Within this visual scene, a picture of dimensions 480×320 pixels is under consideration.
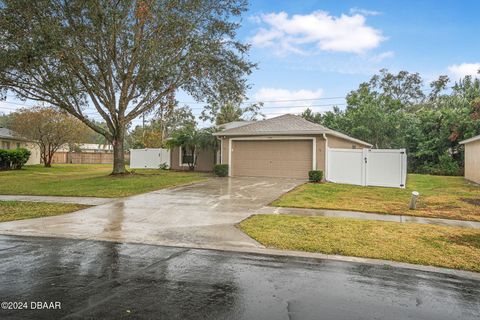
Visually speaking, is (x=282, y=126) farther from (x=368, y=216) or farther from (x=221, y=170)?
(x=368, y=216)

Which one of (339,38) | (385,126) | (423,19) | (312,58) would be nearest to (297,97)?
(385,126)

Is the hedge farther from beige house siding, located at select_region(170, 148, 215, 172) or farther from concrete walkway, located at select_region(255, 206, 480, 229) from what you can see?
concrete walkway, located at select_region(255, 206, 480, 229)

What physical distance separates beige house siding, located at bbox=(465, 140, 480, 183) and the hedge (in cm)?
3218

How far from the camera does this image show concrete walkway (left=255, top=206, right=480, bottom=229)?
344 inches

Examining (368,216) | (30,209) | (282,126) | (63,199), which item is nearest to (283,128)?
→ (282,126)

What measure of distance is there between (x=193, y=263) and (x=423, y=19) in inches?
619

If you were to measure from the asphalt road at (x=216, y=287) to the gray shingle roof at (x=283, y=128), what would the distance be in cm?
1337

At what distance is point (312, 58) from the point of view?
88.1 feet

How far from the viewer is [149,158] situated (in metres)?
29.7

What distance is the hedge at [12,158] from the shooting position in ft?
89.2

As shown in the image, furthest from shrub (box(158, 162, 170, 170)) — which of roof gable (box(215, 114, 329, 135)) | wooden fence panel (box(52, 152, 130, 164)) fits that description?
wooden fence panel (box(52, 152, 130, 164))

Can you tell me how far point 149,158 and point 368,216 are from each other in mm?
23083

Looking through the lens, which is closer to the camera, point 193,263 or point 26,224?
point 193,263

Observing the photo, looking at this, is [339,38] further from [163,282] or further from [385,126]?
[163,282]
